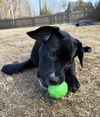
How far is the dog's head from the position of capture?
159 centimetres

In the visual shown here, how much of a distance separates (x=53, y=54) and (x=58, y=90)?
28 centimetres

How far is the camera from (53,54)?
5.37ft

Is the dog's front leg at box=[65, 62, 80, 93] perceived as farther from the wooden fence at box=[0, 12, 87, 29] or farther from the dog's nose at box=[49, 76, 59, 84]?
the wooden fence at box=[0, 12, 87, 29]

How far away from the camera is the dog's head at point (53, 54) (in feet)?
5.20

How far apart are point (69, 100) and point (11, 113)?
1.52 feet

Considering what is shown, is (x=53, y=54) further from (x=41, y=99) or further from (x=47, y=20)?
(x=47, y=20)

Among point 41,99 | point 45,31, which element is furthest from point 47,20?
point 41,99

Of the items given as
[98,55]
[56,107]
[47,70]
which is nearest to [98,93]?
[56,107]

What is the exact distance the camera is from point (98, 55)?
2.98 m

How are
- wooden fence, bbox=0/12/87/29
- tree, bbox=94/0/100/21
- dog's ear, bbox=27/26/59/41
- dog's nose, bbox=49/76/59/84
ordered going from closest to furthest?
dog's nose, bbox=49/76/59/84 < dog's ear, bbox=27/26/59/41 < tree, bbox=94/0/100/21 < wooden fence, bbox=0/12/87/29

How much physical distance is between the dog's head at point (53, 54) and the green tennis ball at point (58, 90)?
4 cm

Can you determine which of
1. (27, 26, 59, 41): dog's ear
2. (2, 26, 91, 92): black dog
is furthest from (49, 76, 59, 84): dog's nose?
(27, 26, 59, 41): dog's ear

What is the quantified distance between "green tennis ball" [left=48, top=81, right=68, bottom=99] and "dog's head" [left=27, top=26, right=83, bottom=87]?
0.04 metres

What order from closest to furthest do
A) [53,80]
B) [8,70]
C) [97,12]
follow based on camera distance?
[53,80] < [8,70] < [97,12]
